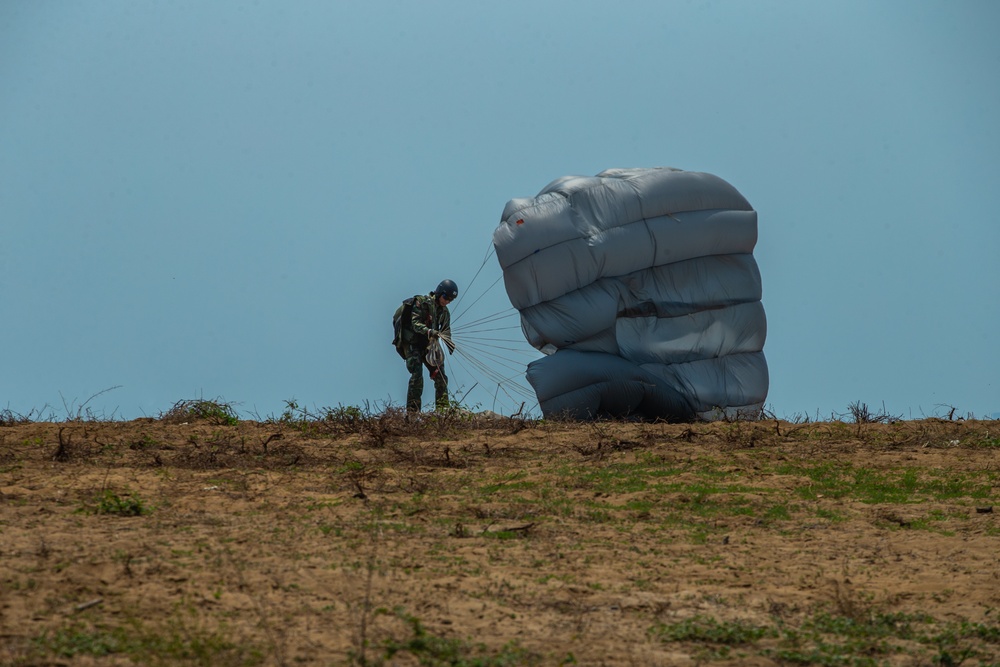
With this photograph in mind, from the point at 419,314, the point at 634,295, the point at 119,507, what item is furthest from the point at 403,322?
the point at 119,507

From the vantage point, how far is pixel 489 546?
706cm

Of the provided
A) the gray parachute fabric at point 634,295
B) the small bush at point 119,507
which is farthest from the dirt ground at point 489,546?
the gray parachute fabric at point 634,295

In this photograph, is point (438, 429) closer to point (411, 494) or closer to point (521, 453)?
point (521, 453)

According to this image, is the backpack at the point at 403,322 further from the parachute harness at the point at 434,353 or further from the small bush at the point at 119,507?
the small bush at the point at 119,507

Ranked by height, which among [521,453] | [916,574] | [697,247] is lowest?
[916,574]

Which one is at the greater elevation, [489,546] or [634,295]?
[634,295]

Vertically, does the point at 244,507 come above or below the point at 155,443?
below

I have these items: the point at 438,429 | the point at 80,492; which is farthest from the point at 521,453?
the point at 80,492

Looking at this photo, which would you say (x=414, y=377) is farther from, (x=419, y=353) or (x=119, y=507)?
(x=119, y=507)

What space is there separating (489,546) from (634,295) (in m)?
7.06

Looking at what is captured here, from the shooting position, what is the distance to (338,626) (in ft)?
17.4

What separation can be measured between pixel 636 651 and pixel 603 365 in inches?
319

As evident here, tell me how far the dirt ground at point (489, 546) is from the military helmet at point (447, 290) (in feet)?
9.81

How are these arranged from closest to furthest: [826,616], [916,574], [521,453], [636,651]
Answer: [636,651] → [826,616] → [916,574] → [521,453]
